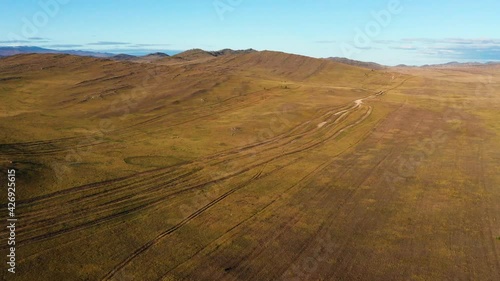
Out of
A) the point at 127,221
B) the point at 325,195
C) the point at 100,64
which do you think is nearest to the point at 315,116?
the point at 325,195

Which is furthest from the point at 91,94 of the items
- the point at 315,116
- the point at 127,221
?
the point at 127,221

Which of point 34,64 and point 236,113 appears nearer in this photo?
point 236,113

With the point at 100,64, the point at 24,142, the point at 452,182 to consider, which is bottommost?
the point at 452,182

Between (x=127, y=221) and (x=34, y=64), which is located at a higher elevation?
(x=34, y=64)

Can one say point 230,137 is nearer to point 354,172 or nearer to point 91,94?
point 354,172

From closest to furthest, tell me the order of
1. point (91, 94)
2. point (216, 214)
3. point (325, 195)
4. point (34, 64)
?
point (216, 214)
point (325, 195)
point (91, 94)
point (34, 64)

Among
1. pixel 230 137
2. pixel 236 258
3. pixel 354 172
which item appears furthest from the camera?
pixel 230 137

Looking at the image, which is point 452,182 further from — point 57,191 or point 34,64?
point 34,64
